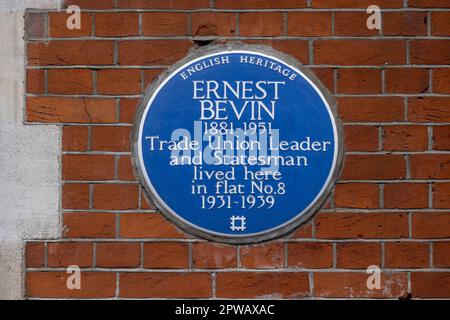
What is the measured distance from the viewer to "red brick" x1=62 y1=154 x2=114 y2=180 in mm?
3982

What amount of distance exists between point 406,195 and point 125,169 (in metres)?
1.15

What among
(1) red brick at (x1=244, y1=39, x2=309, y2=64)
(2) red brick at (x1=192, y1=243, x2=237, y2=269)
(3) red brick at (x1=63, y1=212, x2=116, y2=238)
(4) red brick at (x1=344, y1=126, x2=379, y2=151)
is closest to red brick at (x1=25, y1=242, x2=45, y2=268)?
(3) red brick at (x1=63, y1=212, x2=116, y2=238)

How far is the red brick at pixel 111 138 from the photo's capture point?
399 cm

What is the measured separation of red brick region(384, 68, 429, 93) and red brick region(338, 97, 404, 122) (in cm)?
5

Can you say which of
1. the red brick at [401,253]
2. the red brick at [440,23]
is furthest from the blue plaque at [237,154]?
the red brick at [440,23]

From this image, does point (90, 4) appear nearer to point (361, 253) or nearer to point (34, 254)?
point (34, 254)

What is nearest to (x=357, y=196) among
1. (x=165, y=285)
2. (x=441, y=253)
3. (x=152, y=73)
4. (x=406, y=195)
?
(x=406, y=195)

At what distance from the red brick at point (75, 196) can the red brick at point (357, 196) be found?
1.02 m

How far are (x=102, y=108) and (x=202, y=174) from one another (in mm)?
492

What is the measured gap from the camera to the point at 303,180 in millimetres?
3963

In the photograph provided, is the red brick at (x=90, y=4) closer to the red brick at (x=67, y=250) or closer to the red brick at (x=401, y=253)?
the red brick at (x=67, y=250)

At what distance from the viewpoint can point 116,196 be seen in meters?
3.98
